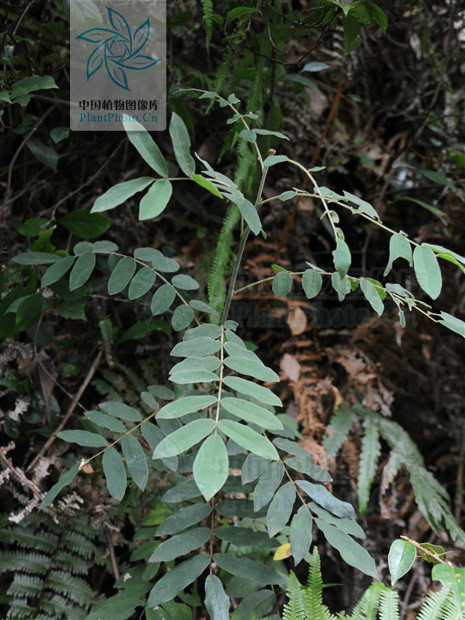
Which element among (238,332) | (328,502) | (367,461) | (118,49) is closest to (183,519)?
(328,502)

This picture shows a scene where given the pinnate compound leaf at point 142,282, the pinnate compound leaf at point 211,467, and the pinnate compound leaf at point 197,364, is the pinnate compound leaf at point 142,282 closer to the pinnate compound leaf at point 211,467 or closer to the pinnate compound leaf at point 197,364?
the pinnate compound leaf at point 197,364

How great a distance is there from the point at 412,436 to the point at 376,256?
71 centimetres

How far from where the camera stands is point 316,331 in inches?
69.9

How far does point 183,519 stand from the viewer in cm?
90

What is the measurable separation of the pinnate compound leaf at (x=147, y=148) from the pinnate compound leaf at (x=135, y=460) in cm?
47

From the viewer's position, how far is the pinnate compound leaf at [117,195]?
659 millimetres

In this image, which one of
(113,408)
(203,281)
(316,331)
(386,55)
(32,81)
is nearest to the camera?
(113,408)

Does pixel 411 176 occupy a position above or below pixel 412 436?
above

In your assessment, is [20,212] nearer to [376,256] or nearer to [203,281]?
[203,281]

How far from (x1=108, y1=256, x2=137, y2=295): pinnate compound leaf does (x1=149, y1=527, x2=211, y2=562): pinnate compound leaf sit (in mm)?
480

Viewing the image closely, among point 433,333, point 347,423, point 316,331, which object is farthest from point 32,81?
point 433,333

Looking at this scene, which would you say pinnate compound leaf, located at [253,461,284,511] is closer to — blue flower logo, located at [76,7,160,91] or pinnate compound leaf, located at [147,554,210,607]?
pinnate compound leaf, located at [147,554,210,607]

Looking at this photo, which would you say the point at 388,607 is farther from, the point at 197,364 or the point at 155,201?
the point at 155,201

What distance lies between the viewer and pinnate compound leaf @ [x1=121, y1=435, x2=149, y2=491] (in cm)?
84
